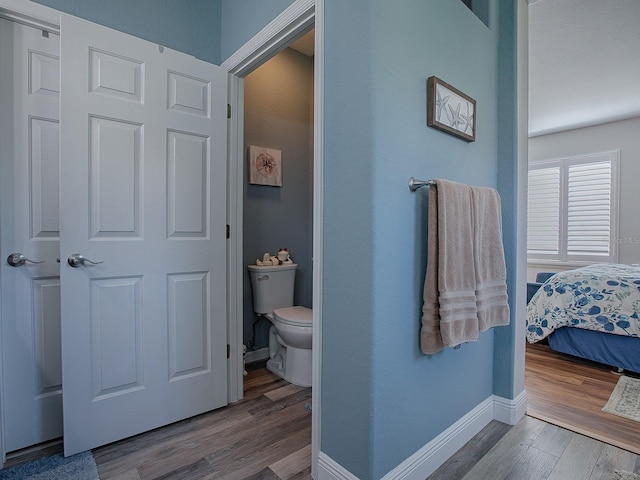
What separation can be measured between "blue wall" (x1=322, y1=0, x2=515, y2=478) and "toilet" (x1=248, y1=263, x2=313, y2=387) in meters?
0.88

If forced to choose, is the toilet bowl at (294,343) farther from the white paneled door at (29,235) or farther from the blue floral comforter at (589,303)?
the blue floral comforter at (589,303)

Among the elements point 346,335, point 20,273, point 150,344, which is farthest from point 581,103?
point 20,273

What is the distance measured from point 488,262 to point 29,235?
7.15ft

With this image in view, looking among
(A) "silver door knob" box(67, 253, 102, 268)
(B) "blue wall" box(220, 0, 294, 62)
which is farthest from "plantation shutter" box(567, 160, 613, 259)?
(A) "silver door knob" box(67, 253, 102, 268)

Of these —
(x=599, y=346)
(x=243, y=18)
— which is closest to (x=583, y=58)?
(x=599, y=346)

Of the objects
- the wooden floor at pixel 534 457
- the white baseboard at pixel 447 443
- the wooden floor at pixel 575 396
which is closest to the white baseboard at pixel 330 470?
the white baseboard at pixel 447 443

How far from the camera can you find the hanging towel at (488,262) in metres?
1.53

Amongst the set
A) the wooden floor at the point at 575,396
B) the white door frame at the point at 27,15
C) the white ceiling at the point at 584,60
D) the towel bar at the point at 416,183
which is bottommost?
the wooden floor at the point at 575,396

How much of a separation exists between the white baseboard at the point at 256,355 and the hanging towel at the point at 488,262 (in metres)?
1.80

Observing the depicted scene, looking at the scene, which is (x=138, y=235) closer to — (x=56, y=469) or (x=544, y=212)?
(x=56, y=469)

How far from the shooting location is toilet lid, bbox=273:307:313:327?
7.25ft

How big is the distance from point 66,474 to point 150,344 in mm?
581

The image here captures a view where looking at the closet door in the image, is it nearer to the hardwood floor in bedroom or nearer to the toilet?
the toilet

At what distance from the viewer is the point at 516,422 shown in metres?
1.87
